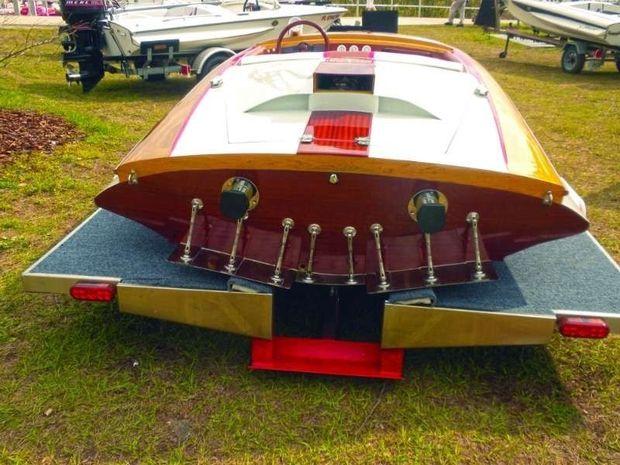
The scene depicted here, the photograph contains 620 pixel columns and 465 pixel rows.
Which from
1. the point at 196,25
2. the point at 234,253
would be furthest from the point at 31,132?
the point at 234,253

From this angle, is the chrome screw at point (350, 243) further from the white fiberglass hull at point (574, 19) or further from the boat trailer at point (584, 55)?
the boat trailer at point (584, 55)

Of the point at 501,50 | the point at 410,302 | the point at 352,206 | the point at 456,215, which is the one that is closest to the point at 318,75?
the point at 352,206

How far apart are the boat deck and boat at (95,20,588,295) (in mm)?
92

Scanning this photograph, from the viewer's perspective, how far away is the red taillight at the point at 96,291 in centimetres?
241

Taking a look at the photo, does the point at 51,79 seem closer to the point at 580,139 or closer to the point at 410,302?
the point at 580,139

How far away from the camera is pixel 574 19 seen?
1005 cm

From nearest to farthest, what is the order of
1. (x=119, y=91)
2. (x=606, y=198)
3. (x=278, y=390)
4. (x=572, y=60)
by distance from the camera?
(x=278, y=390), (x=606, y=198), (x=119, y=91), (x=572, y=60)

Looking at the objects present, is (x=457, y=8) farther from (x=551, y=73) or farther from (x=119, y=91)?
(x=119, y=91)

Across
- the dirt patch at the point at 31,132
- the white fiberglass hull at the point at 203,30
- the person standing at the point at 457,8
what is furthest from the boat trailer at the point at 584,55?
the dirt patch at the point at 31,132

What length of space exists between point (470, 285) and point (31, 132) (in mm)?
4565

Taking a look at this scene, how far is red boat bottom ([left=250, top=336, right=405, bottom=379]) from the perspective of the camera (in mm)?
2449

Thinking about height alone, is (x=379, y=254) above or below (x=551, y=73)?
above

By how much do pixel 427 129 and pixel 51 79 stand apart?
761 centimetres

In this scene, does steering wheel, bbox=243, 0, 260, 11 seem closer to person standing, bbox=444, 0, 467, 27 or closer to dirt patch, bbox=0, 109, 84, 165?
dirt patch, bbox=0, 109, 84, 165
